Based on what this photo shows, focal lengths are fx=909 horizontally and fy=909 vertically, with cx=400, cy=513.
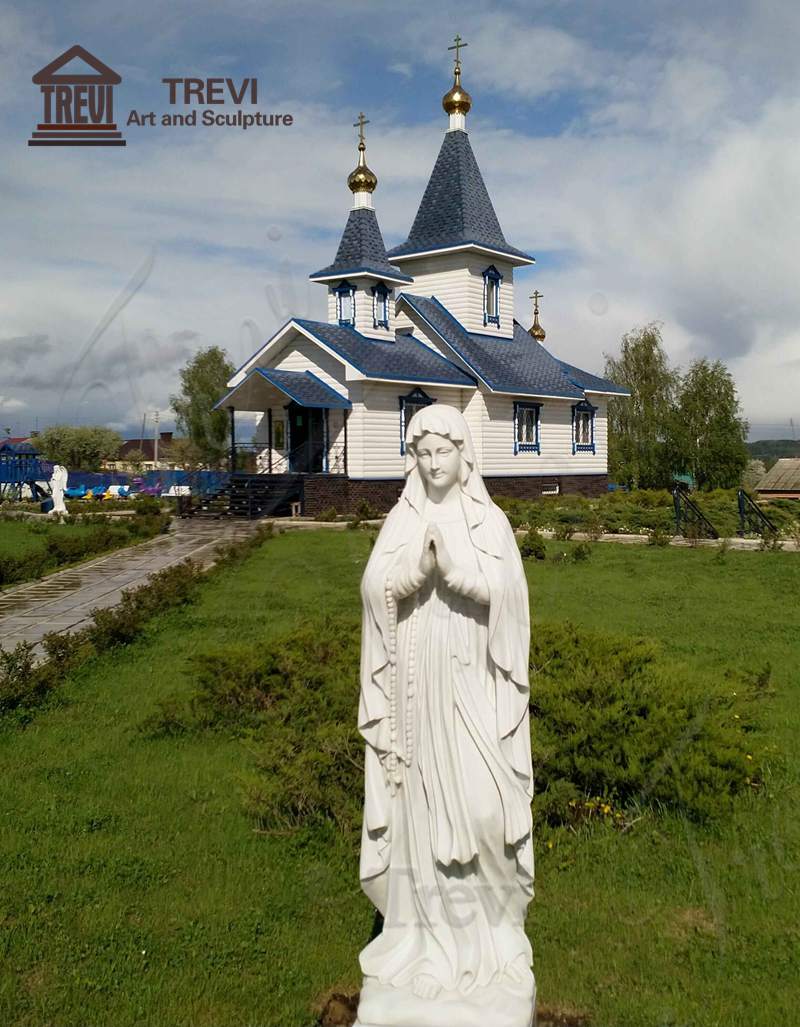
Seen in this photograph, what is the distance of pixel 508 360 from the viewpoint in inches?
1148

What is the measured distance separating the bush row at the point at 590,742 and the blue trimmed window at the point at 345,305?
20408mm

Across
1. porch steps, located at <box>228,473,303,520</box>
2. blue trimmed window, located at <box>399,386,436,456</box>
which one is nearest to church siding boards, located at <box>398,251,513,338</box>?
blue trimmed window, located at <box>399,386,436,456</box>

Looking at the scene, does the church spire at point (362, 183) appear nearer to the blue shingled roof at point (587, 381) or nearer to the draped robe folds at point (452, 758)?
the blue shingled roof at point (587, 381)

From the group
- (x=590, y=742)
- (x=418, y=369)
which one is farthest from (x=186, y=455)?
(x=590, y=742)

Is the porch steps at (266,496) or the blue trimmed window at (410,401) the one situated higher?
the blue trimmed window at (410,401)

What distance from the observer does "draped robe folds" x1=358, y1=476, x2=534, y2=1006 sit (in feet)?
11.1

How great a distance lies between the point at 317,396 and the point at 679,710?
1947cm

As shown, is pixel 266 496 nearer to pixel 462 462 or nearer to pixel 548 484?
pixel 548 484

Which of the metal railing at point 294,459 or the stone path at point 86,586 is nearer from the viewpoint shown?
the stone path at point 86,586

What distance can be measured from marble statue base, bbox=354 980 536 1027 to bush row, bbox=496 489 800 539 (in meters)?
15.8

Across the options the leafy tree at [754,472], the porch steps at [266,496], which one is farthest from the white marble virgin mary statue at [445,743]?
the leafy tree at [754,472]

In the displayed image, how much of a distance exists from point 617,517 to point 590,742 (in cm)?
1656

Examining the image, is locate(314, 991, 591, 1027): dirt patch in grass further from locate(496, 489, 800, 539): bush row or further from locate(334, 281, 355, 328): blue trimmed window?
locate(334, 281, 355, 328): blue trimmed window

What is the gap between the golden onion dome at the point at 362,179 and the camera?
26203mm
